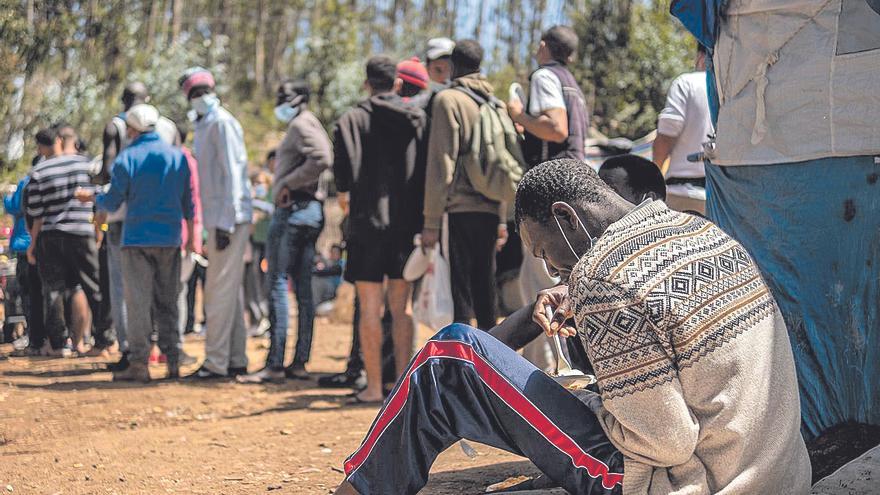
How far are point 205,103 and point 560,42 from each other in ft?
9.46

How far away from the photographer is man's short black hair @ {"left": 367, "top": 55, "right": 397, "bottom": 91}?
6797 mm

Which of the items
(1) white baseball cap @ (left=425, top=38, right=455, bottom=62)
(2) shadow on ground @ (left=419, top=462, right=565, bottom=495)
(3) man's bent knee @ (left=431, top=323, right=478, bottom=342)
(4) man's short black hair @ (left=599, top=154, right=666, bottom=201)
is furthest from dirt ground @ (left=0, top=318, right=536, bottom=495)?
(1) white baseball cap @ (left=425, top=38, right=455, bottom=62)

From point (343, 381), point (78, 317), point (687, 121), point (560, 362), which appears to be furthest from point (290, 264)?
point (560, 362)

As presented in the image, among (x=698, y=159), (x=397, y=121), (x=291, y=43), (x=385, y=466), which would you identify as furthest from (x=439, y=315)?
(x=291, y=43)

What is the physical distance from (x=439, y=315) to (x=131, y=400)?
2.22 metres

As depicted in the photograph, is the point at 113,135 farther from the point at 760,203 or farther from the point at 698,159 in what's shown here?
the point at 760,203

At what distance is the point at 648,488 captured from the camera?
9.49ft

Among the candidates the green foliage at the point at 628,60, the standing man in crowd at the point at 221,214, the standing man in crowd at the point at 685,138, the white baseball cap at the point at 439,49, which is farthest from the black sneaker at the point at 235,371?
the green foliage at the point at 628,60

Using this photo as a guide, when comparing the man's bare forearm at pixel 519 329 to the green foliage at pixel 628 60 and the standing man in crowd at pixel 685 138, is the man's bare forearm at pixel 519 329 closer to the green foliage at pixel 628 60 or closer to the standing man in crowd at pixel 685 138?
the standing man in crowd at pixel 685 138

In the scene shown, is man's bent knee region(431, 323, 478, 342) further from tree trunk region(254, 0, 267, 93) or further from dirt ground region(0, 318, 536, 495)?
tree trunk region(254, 0, 267, 93)

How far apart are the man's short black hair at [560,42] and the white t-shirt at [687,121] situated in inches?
25.9

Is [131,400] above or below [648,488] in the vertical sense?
below

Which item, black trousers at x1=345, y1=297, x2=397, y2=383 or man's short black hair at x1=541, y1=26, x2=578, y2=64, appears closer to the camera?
man's short black hair at x1=541, y1=26, x2=578, y2=64

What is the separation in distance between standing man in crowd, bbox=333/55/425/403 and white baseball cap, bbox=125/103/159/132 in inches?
66.2
